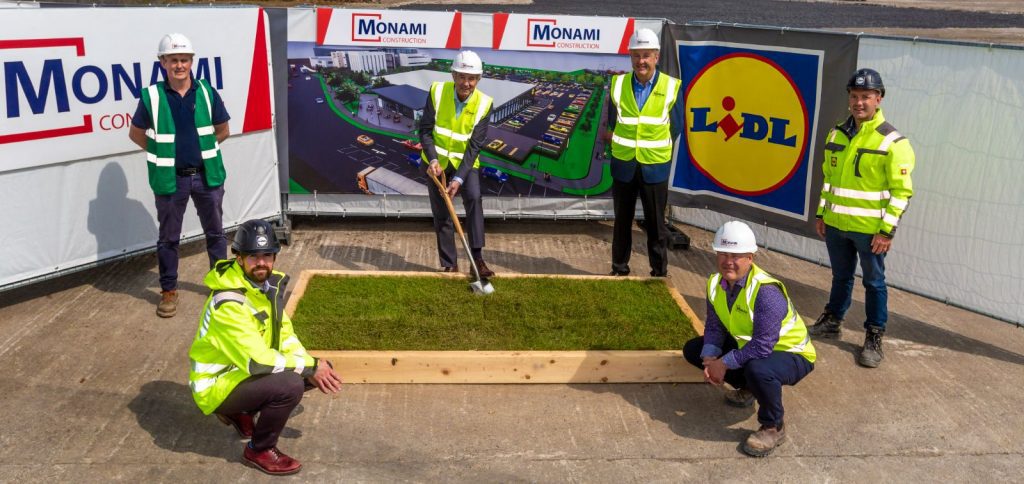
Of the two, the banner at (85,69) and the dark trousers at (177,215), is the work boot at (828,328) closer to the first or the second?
the dark trousers at (177,215)

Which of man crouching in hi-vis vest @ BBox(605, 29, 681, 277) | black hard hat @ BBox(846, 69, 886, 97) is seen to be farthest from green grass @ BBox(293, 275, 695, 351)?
black hard hat @ BBox(846, 69, 886, 97)

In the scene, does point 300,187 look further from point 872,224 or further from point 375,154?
point 872,224

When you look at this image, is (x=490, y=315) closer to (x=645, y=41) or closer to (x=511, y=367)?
(x=511, y=367)

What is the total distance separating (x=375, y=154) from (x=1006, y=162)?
214 inches

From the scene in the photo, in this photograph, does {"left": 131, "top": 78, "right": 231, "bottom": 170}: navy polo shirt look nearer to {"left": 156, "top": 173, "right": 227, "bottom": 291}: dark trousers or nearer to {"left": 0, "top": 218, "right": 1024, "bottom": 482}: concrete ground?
{"left": 156, "top": 173, "right": 227, "bottom": 291}: dark trousers

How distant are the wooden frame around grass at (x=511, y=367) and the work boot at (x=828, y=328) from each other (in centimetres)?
138

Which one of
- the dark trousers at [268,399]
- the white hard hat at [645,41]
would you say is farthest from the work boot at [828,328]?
the dark trousers at [268,399]

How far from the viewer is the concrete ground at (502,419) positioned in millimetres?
4852

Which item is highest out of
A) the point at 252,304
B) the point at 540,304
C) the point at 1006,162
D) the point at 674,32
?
the point at 674,32

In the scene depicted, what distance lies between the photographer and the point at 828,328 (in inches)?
264

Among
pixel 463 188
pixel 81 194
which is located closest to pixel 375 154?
pixel 463 188

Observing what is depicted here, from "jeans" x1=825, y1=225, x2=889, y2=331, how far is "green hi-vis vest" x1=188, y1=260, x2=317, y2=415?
3.82 meters

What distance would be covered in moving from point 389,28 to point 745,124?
339cm

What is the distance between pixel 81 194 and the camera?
691cm
